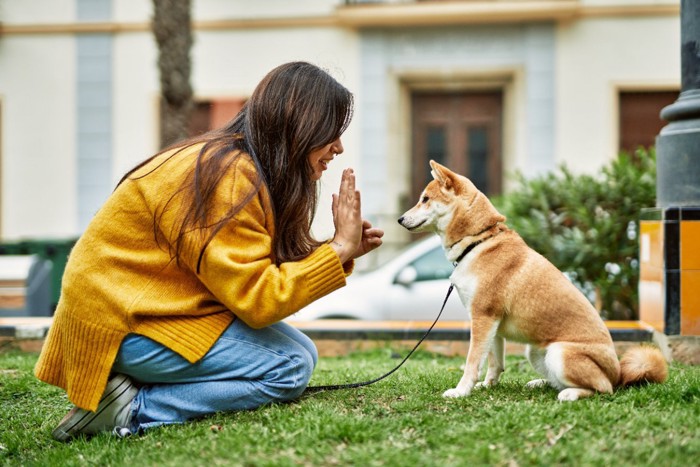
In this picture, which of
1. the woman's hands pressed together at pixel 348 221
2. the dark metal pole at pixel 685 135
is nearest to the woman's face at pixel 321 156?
the woman's hands pressed together at pixel 348 221

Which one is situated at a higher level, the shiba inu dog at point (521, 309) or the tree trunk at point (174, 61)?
the tree trunk at point (174, 61)

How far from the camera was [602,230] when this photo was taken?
6285 millimetres

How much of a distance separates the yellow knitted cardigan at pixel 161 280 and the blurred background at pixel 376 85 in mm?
9654

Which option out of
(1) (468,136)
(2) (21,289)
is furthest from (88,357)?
(1) (468,136)

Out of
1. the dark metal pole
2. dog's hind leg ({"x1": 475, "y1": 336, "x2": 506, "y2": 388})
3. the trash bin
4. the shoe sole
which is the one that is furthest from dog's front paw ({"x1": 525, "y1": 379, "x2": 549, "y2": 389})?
the trash bin

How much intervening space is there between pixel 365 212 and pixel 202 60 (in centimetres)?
417

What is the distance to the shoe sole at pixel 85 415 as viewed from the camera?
3213mm

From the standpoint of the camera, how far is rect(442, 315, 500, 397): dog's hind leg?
3.55 meters

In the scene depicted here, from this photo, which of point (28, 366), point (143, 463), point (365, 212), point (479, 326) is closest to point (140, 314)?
point (143, 463)

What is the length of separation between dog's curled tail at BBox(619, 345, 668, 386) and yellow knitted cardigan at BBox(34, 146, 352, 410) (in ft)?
4.98

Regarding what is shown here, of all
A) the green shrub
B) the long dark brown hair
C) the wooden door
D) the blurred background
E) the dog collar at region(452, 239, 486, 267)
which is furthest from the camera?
the wooden door

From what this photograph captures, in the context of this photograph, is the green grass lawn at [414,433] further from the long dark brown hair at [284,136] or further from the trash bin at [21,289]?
the trash bin at [21,289]

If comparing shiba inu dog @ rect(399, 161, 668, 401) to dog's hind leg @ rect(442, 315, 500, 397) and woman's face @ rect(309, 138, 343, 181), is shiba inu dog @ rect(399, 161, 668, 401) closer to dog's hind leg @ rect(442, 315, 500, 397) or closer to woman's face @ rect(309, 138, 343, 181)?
dog's hind leg @ rect(442, 315, 500, 397)

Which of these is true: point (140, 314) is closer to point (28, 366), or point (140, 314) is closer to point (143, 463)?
point (143, 463)
